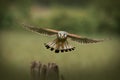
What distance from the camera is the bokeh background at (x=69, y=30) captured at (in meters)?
2.19

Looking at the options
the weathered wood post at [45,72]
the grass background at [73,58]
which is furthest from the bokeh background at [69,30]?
the weathered wood post at [45,72]

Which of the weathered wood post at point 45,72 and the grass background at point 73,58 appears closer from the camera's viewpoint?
the weathered wood post at point 45,72

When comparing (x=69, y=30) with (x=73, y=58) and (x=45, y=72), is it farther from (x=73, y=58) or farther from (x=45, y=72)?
(x=45, y=72)

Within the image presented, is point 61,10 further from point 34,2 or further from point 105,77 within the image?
point 105,77

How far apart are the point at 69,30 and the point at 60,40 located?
0.08 meters

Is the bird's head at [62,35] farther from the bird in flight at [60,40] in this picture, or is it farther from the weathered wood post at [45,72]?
the weathered wood post at [45,72]

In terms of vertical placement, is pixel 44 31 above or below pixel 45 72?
above

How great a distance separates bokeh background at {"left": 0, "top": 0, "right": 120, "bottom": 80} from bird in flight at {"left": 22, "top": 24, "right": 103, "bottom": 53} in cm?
3

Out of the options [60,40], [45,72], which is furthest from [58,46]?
[45,72]

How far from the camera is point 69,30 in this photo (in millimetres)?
2180

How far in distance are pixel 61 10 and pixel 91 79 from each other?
1.27 feet

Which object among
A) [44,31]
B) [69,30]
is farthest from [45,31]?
[69,30]

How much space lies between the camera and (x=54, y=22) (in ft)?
7.22

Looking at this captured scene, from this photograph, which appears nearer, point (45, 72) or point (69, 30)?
point (45, 72)
